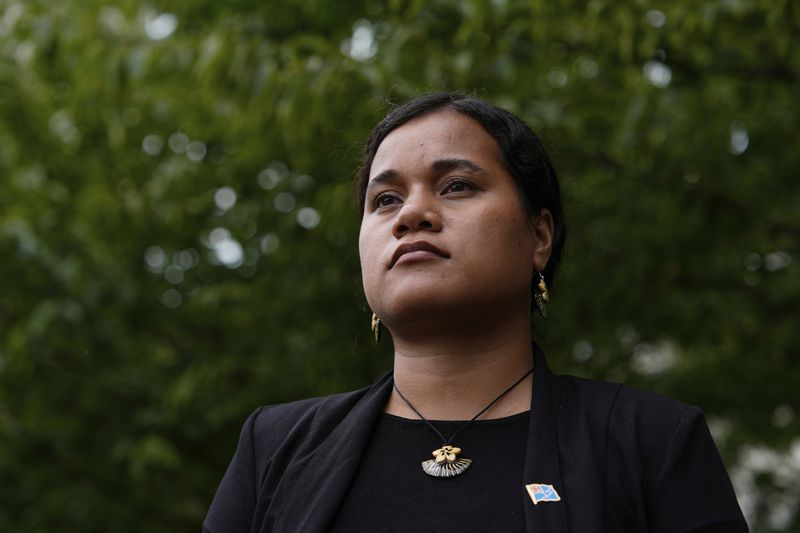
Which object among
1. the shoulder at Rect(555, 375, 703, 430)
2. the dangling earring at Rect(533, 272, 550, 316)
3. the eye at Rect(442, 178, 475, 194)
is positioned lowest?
the shoulder at Rect(555, 375, 703, 430)

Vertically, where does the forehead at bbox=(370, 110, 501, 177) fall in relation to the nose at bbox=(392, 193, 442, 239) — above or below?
above

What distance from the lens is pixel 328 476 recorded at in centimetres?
191

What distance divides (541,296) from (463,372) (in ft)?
1.07

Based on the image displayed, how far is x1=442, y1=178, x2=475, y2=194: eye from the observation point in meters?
2.03

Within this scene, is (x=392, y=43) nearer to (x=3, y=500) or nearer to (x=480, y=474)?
(x=480, y=474)

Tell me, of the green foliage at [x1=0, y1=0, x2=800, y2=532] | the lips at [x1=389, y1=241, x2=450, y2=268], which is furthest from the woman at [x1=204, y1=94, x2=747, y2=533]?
the green foliage at [x1=0, y1=0, x2=800, y2=532]

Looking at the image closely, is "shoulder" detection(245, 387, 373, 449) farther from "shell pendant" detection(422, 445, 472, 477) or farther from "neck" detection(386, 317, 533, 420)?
"shell pendant" detection(422, 445, 472, 477)

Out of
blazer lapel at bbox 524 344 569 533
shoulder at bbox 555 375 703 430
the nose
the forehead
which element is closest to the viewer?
blazer lapel at bbox 524 344 569 533

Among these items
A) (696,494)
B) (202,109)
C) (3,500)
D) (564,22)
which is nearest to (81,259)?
(202,109)

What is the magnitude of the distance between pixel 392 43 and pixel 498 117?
1135mm

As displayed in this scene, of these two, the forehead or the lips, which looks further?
the forehead

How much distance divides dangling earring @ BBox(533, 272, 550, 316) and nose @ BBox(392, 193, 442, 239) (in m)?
0.37

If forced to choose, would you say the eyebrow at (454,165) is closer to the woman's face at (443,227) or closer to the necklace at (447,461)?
the woman's face at (443,227)

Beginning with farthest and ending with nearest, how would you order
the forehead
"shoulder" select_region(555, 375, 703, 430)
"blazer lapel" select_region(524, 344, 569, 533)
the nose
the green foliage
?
the green foliage → the forehead → the nose → "shoulder" select_region(555, 375, 703, 430) → "blazer lapel" select_region(524, 344, 569, 533)
